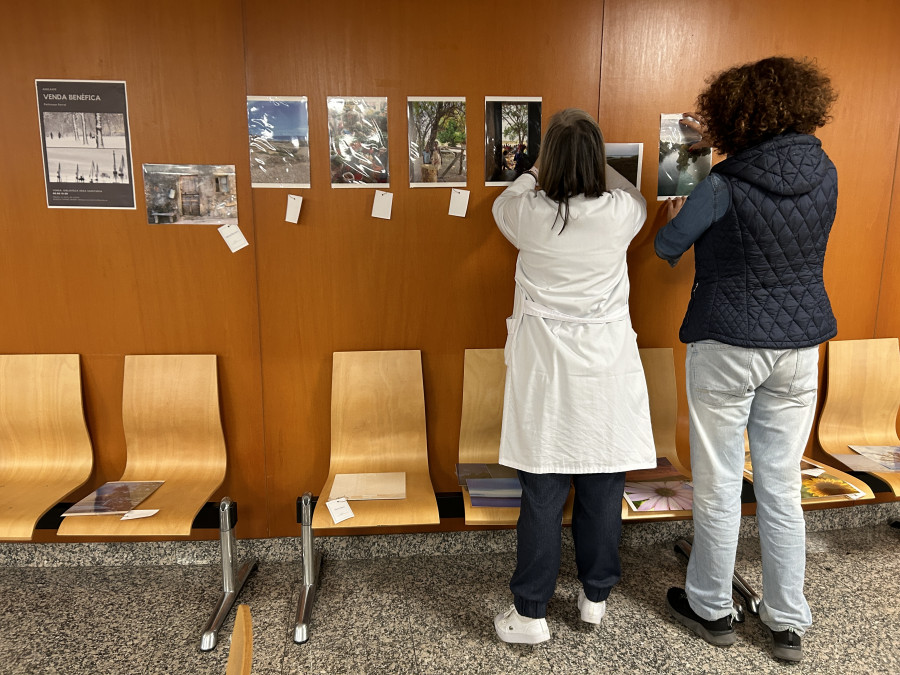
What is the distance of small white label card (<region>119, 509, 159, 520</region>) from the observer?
84.4 inches

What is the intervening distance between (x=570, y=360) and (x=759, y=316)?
602 mm

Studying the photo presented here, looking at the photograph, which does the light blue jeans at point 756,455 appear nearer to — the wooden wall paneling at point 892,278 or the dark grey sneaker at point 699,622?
the dark grey sneaker at point 699,622

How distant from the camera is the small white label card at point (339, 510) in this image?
2.14 meters

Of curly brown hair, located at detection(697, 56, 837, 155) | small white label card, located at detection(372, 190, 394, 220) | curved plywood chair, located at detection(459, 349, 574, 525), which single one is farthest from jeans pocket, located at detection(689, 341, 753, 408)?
small white label card, located at detection(372, 190, 394, 220)

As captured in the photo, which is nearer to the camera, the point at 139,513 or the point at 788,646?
the point at 788,646

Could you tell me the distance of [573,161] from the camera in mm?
1789

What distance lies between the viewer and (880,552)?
2783mm

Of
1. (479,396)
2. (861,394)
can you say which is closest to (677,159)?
(479,396)

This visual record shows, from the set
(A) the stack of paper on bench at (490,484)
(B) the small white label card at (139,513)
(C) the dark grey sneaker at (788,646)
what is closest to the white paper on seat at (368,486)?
(A) the stack of paper on bench at (490,484)

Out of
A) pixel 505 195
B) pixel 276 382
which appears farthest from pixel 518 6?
pixel 276 382

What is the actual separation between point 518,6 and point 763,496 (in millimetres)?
2067

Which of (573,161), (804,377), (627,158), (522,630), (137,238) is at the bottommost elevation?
(522,630)

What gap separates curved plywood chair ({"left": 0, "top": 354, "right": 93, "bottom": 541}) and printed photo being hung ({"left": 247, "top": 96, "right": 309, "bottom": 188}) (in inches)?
44.5

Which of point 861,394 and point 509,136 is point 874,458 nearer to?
point 861,394
